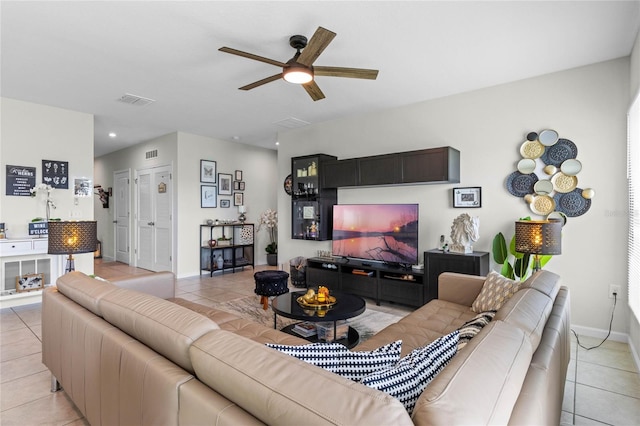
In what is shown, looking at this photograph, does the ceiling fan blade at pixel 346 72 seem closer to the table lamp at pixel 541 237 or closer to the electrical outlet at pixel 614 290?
the table lamp at pixel 541 237

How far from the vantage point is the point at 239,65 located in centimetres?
332

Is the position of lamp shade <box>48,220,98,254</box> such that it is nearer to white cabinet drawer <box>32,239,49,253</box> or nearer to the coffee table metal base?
the coffee table metal base

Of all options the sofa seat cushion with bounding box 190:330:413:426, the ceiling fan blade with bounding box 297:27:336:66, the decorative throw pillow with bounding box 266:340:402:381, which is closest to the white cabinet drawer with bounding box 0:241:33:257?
the ceiling fan blade with bounding box 297:27:336:66

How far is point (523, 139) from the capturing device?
3643 millimetres

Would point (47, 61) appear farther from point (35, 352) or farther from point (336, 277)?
point (336, 277)

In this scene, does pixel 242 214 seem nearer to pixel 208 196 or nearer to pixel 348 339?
pixel 208 196

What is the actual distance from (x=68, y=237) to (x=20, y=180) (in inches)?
109

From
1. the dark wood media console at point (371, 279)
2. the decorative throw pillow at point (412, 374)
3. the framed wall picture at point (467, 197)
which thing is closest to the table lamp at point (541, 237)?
the framed wall picture at point (467, 197)

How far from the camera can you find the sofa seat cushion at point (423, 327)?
2051 mm

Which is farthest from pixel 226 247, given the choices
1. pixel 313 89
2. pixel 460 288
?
pixel 460 288

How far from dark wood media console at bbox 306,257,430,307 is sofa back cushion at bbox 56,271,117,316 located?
3.07 m

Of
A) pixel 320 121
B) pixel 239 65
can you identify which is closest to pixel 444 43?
pixel 239 65

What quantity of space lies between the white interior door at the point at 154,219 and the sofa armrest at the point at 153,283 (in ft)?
11.2

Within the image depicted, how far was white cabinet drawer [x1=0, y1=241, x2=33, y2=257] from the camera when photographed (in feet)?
13.0
